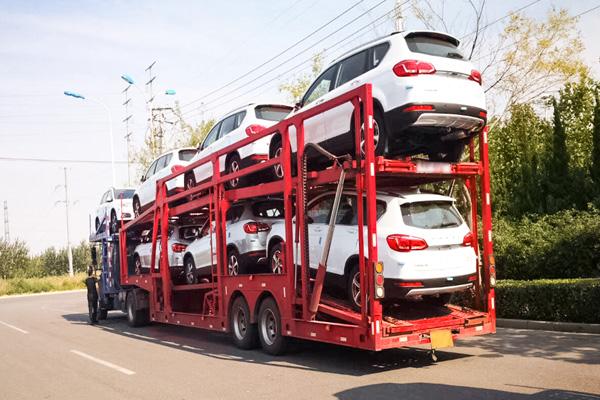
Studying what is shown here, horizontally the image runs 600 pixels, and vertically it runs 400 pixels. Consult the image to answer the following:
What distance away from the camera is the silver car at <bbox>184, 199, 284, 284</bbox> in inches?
426

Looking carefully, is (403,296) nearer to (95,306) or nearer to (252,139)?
(252,139)

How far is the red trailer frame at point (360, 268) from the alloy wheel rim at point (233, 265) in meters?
0.15

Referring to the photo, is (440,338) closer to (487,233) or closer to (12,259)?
(487,233)

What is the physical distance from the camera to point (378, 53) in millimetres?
8820

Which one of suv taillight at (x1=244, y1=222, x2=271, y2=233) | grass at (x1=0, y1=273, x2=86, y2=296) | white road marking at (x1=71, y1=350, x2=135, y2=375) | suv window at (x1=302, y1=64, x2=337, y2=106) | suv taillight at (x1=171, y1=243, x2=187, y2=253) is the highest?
suv window at (x1=302, y1=64, x2=337, y2=106)

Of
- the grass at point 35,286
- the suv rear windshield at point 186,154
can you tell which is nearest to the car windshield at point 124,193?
the suv rear windshield at point 186,154

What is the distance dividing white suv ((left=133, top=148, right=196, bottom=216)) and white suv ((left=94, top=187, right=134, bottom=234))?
964 millimetres

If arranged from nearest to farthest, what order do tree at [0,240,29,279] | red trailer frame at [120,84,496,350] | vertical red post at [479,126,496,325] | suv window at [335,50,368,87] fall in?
red trailer frame at [120,84,496,350] → vertical red post at [479,126,496,325] → suv window at [335,50,368,87] → tree at [0,240,29,279]

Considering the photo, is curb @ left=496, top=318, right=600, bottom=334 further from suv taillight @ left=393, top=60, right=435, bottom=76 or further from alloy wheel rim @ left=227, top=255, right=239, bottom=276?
suv taillight @ left=393, top=60, right=435, bottom=76

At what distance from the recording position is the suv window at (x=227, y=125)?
504 inches

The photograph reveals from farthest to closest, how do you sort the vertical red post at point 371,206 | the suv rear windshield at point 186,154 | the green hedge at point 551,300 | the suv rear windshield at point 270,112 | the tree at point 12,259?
the tree at point 12,259
the suv rear windshield at point 186,154
the suv rear windshield at point 270,112
the green hedge at point 551,300
the vertical red post at point 371,206

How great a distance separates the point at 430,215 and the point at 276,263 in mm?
3007

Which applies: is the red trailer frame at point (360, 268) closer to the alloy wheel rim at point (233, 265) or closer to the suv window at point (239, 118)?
the alloy wheel rim at point (233, 265)

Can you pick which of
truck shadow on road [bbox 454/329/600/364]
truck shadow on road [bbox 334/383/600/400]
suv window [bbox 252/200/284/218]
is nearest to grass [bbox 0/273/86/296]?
suv window [bbox 252/200/284/218]
